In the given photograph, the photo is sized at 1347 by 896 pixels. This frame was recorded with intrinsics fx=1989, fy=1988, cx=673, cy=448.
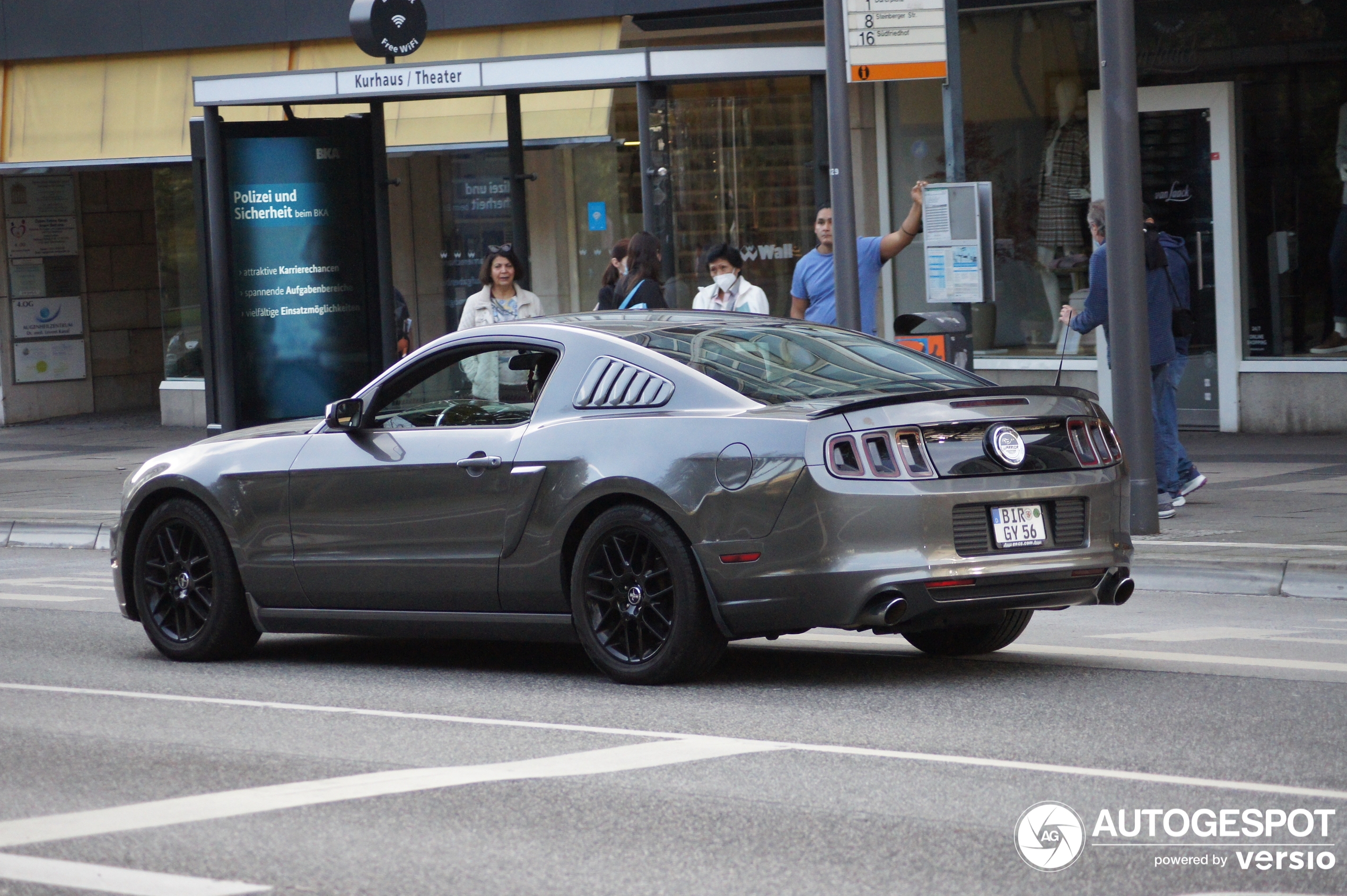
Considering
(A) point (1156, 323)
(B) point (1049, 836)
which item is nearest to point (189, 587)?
(B) point (1049, 836)

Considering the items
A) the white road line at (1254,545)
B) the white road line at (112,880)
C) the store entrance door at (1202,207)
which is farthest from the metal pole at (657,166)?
the white road line at (112,880)

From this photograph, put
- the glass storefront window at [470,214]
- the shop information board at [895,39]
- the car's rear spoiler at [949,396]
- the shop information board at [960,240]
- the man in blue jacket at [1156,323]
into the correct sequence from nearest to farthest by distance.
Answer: the car's rear spoiler at [949,396] < the shop information board at [960,240] < the man in blue jacket at [1156,323] < the shop information board at [895,39] < the glass storefront window at [470,214]

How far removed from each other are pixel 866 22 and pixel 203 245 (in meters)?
6.61

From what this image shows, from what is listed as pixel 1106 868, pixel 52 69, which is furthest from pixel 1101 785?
pixel 52 69

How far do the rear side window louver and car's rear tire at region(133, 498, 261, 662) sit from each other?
2010 mm

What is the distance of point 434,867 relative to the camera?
5.11 metres

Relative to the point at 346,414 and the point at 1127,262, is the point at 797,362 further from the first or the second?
the point at 1127,262

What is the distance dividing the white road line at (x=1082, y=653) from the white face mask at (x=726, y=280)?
4589 mm

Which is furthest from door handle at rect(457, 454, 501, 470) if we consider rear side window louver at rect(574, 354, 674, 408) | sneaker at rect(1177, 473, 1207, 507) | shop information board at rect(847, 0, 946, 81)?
sneaker at rect(1177, 473, 1207, 507)

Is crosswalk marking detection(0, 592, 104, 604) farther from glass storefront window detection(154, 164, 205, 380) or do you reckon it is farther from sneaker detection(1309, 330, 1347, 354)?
glass storefront window detection(154, 164, 205, 380)

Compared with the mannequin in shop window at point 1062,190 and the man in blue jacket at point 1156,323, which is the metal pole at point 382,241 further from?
the man in blue jacket at point 1156,323

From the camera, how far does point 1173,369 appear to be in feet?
41.1

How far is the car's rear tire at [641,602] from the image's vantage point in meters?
7.42

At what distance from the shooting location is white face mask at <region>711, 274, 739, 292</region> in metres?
13.3
